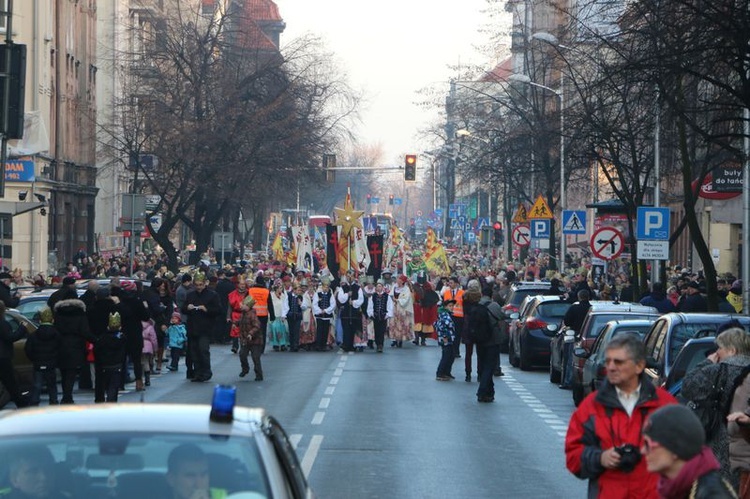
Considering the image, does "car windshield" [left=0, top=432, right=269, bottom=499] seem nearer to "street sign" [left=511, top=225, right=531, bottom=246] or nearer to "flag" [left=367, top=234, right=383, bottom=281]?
"flag" [left=367, top=234, right=383, bottom=281]

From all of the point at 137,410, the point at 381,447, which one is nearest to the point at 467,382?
the point at 381,447

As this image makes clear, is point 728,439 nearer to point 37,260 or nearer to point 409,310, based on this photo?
point 409,310

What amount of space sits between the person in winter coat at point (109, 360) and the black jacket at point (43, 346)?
1.87 ft

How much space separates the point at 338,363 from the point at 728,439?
2181 centimetres

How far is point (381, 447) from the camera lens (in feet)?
53.7

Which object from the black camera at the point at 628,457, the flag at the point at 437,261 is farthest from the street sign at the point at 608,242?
the black camera at the point at 628,457

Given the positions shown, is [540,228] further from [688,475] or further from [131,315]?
[688,475]

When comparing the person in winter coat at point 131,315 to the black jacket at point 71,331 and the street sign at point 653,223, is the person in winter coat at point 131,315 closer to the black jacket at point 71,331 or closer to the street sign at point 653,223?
the black jacket at point 71,331

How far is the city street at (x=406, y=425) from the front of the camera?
1382 cm

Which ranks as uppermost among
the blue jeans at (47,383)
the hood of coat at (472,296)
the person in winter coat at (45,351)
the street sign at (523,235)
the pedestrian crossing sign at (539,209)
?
the pedestrian crossing sign at (539,209)

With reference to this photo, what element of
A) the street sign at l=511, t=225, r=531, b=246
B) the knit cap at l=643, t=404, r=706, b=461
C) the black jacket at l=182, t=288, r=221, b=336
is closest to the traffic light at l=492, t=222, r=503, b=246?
the street sign at l=511, t=225, r=531, b=246

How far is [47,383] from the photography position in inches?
791

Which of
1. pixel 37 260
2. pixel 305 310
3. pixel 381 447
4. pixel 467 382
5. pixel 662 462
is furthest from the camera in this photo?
pixel 37 260

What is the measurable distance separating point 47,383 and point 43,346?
0.51 meters
